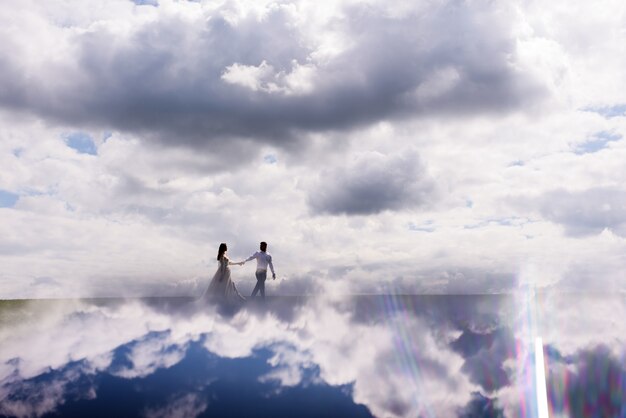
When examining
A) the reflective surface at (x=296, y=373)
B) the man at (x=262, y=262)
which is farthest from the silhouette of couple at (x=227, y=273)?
the reflective surface at (x=296, y=373)

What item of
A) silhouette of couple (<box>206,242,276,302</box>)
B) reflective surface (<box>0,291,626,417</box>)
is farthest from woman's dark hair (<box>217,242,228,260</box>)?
reflective surface (<box>0,291,626,417</box>)

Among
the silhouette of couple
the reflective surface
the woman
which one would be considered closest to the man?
the silhouette of couple

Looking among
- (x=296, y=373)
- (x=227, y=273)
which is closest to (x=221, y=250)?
(x=227, y=273)

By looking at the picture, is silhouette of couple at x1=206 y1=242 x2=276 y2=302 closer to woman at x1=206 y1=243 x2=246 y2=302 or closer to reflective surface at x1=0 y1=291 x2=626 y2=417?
woman at x1=206 y1=243 x2=246 y2=302

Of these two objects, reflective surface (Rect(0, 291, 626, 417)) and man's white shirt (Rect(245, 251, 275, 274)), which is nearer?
reflective surface (Rect(0, 291, 626, 417))

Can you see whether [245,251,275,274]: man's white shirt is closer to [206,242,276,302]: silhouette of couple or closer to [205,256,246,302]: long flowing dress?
[206,242,276,302]: silhouette of couple

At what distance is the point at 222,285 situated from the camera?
23.4 meters

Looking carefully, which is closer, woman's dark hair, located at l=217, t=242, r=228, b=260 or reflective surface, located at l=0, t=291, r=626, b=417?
reflective surface, located at l=0, t=291, r=626, b=417

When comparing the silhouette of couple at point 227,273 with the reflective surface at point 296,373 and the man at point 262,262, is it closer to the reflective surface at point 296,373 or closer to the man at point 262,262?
the man at point 262,262

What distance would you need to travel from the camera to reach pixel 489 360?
8.77 meters

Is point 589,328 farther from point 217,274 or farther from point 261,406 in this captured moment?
point 217,274

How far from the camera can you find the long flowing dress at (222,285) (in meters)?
23.3

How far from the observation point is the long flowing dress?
23344 millimetres

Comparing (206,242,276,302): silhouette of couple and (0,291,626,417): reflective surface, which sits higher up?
(206,242,276,302): silhouette of couple
